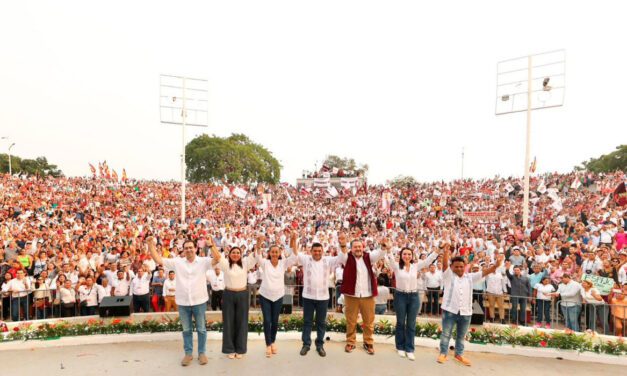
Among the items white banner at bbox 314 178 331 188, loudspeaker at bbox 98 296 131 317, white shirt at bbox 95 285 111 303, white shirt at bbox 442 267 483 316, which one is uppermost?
white banner at bbox 314 178 331 188

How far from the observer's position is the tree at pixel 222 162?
49.2 m

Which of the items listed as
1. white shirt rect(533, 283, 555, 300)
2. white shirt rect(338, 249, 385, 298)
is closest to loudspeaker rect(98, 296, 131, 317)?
white shirt rect(338, 249, 385, 298)

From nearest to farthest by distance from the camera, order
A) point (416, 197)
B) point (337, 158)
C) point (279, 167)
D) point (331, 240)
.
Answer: point (331, 240)
point (416, 197)
point (279, 167)
point (337, 158)

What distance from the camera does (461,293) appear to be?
5273mm

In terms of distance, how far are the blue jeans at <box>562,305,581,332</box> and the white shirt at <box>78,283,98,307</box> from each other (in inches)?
377

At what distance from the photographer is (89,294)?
7.90 meters

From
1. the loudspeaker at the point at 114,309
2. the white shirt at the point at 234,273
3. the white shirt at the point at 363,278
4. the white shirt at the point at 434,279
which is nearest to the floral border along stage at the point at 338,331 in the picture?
the loudspeaker at the point at 114,309

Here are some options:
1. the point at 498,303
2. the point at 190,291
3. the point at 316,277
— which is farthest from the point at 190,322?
the point at 498,303

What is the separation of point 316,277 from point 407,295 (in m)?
1.37

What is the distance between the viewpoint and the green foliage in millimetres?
58156

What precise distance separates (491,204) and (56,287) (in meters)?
23.3

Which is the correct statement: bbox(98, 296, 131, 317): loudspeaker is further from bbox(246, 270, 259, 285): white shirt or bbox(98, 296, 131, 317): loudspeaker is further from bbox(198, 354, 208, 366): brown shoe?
bbox(246, 270, 259, 285): white shirt

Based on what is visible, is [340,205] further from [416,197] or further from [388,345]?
[388,345]

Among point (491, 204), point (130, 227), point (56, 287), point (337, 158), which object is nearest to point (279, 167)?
point (337, 158)
